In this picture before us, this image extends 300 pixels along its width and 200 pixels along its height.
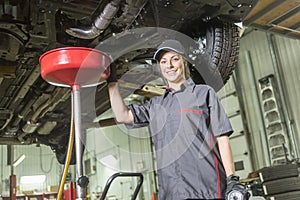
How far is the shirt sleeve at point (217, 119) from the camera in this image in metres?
1.73

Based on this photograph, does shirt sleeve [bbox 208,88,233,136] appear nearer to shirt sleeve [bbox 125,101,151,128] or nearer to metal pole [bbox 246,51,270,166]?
shirt sleeve [bbox 125,101,151,128]

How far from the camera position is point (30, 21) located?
2254mm

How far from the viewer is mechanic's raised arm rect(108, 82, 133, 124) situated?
1.95 metres

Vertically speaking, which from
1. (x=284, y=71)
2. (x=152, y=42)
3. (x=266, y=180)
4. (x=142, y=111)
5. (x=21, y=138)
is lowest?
(x=266, y=180)

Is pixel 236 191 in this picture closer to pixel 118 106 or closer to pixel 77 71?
Answer: pixel 118 106

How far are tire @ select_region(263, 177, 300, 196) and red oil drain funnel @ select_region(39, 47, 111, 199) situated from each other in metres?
4.09

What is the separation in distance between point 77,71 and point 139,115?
0.51 m

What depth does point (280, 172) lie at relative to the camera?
16.8 feet

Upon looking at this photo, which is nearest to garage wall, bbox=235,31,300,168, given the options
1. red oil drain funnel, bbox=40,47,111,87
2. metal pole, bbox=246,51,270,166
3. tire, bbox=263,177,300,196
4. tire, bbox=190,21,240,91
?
metal pole, bbox=246,51,270,166

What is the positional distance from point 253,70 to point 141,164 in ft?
13.4

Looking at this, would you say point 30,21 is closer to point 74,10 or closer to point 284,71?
point 74,10

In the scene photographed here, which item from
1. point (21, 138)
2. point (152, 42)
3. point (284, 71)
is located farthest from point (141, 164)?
point (152, 42)

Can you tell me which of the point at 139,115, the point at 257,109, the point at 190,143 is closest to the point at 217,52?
the point at 139,115

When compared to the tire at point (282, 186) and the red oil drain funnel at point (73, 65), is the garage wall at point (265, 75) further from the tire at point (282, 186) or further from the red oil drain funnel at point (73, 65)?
the red oil drain funnel at point (73, 65)
